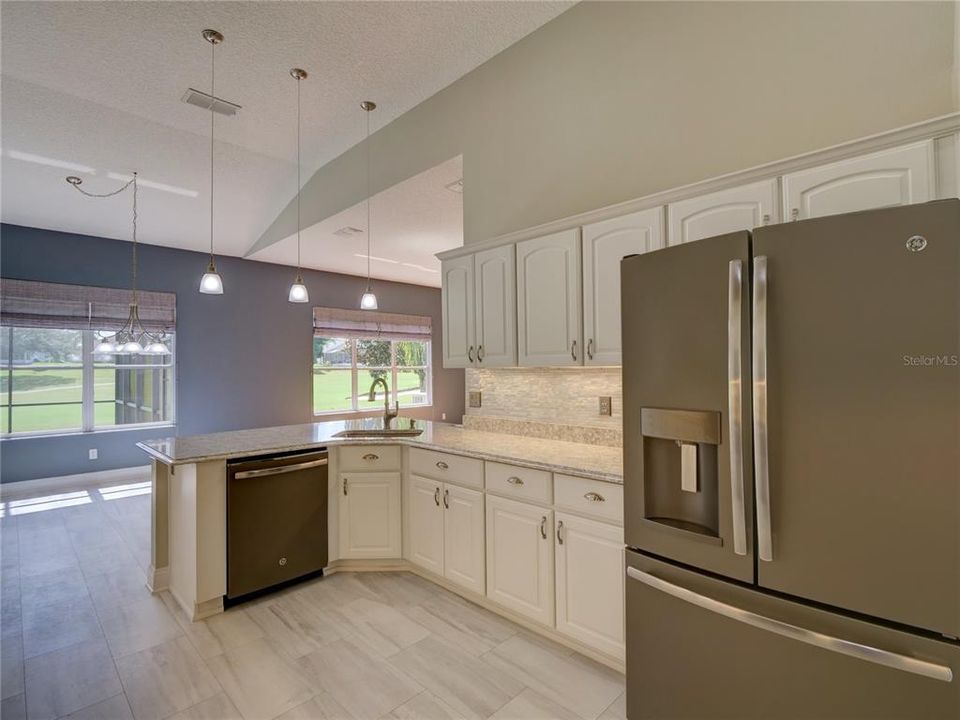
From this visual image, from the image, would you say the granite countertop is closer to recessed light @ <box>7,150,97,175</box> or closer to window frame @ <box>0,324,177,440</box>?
recessed light @ <box>7,150,97,175</box>

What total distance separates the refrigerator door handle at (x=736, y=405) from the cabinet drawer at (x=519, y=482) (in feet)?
3.16

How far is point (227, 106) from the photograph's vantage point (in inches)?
144

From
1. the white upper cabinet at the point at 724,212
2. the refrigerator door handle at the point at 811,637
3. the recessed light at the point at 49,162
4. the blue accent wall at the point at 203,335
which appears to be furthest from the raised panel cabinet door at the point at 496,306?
the blue accent wall at the point at 203,335

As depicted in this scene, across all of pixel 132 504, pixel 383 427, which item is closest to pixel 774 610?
pixel 383 427

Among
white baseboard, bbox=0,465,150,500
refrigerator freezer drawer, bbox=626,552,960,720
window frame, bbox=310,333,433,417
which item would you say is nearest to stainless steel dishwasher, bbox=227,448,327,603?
refrigerator freezer drawer, bbox=626,552,960,720

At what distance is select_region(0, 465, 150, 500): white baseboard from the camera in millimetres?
4902

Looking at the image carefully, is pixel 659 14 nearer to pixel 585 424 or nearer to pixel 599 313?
pixel 599 313

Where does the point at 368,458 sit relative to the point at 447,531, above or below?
above

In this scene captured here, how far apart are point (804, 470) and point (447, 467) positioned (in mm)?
1836

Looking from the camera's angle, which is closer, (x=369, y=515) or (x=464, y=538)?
(x=464, y=538)

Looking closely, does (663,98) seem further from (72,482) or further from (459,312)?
(72,482)

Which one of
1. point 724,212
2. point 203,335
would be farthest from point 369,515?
point 203,335

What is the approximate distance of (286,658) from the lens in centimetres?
218

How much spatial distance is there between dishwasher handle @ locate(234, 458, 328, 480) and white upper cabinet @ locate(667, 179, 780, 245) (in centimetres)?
235
